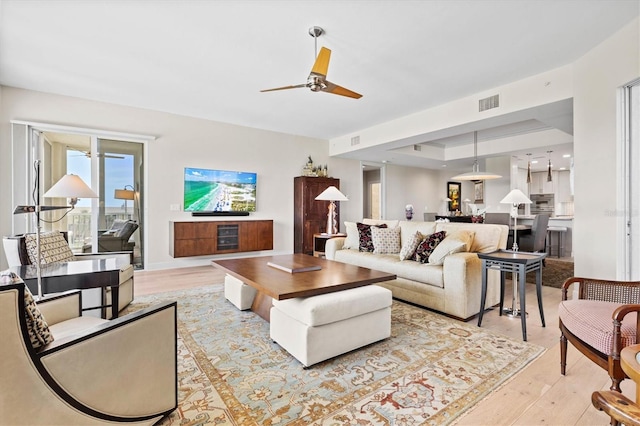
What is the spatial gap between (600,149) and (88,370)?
4533mm

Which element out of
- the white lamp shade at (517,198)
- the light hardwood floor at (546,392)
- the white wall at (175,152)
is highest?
the white wall at (175,152)

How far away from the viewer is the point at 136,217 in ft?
17.4

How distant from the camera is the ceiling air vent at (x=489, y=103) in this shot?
13.9 feet

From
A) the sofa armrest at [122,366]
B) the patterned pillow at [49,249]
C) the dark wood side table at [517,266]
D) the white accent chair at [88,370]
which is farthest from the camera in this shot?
the patterned pillow at [49,249]

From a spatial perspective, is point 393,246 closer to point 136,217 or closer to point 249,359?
point 249,359

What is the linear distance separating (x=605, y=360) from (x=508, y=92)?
145 inches

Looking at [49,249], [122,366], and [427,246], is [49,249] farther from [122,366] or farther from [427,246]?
[427,246]

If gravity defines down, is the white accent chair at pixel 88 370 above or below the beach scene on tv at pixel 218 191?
below

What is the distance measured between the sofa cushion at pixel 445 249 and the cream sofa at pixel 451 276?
5cm

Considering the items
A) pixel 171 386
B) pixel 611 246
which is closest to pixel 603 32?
pixel 611 246

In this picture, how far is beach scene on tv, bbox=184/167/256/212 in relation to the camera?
5707 millimetres

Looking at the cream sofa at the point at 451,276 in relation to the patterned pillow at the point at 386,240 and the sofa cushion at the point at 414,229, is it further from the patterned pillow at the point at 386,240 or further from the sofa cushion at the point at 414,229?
the patterned pillow at the point at 386,240

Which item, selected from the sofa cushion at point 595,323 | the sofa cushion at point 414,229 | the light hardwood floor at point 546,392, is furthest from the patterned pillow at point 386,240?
the sofa cushion at point 595,323

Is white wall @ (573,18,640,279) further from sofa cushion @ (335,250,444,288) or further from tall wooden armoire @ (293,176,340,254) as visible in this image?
tall wooden armoire @ (293,176,340,254)
